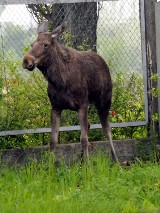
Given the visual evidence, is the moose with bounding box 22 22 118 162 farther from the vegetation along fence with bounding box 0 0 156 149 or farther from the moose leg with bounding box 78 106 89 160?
the vegetation along fence with bounding box 0 0 156 149

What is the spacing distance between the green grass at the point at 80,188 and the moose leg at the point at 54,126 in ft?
1.26

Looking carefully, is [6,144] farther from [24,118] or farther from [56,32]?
[56,32]

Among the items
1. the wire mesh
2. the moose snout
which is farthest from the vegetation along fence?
the moose snout

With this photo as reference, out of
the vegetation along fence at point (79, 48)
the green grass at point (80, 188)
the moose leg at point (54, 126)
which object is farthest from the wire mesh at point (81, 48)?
the green grass at point (80, 188)

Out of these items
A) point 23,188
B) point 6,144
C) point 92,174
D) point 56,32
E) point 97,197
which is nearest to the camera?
point 97,197

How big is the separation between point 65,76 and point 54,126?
0.80 m

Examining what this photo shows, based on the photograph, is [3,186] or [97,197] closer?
[97,197]

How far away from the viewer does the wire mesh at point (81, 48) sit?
10.4 m

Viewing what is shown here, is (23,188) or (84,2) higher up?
(84,2)

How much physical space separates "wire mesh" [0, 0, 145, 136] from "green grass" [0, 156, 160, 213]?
119 cm

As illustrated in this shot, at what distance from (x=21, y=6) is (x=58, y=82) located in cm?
155

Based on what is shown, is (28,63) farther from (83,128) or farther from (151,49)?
(151,49)

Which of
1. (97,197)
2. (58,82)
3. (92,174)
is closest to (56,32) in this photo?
(58,82)

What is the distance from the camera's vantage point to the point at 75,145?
1054 centimetres
